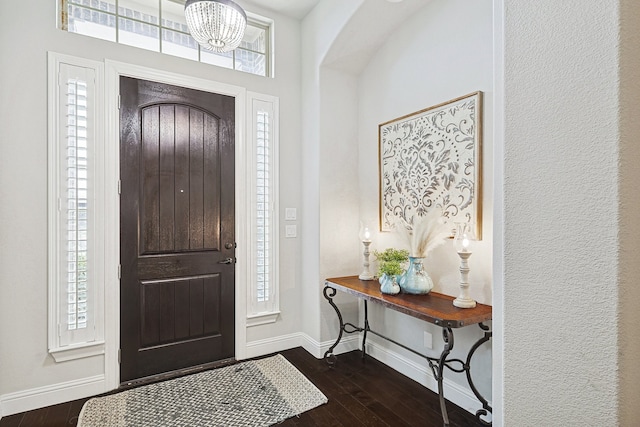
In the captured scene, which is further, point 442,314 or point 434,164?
point 434,164

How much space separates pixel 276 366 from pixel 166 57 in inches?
104

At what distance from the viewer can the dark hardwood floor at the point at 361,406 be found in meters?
2.09

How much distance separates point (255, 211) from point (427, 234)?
151cm

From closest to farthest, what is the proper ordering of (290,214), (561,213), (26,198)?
(561,213) < (26,198) < (290,214)

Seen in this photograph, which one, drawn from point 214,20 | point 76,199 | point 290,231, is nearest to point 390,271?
point 290,231

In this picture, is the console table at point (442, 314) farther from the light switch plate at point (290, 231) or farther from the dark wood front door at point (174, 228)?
the dark wood front door at point (174, 228)

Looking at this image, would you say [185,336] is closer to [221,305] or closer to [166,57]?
[221,305]

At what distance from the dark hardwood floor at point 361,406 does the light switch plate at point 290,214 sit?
1296 millimetres

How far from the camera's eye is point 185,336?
109 inches

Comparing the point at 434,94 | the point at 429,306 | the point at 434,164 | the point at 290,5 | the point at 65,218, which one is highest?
the point at 290,5

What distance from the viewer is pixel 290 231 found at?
3242 mm

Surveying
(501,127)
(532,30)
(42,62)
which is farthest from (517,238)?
(42,62)

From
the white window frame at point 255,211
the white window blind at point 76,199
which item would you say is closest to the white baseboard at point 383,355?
the white window frame at point 255,211

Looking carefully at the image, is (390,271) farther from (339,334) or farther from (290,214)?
(290,214)
